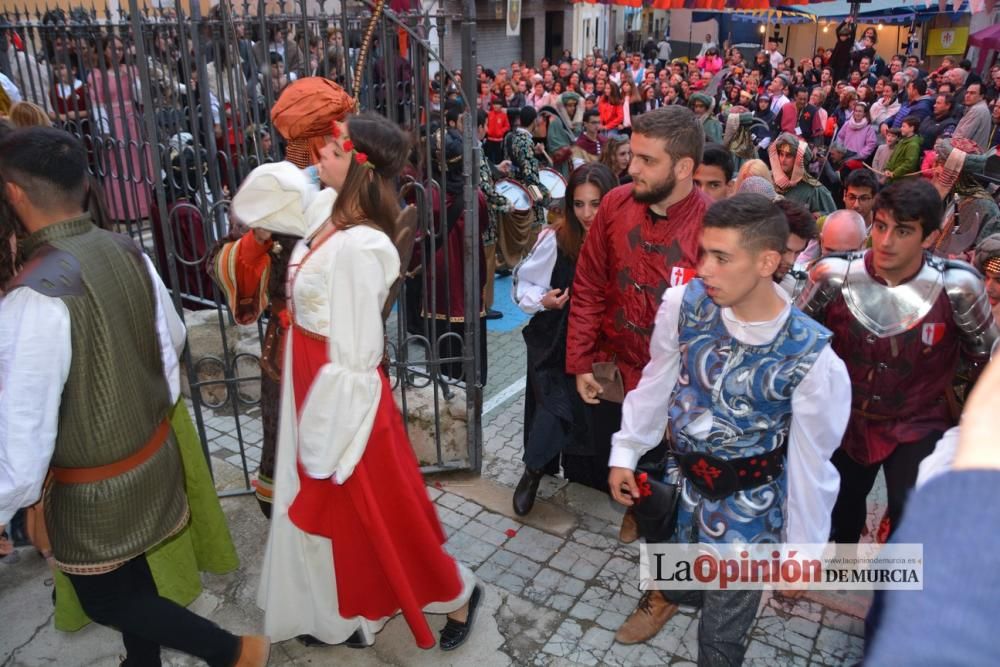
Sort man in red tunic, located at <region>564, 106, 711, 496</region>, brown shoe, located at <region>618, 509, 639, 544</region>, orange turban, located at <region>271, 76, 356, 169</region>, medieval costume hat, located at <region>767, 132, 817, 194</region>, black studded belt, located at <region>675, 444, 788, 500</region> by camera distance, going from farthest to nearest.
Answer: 1. medieval costume hat, located at <region>767, 132, 817, 194</region>
2. brown shoe, located at <region>618, 509, 639, 544</region>
3. man in red tunic, located at <region>564, 106, 711, 496</region>
4. orange turban, located at <region>271, 76, 356, 169</region>
5. black studded belt, located at <region>675, 444, 788, 500</region>

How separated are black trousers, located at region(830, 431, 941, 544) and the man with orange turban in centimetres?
240

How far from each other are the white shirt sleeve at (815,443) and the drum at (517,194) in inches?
218

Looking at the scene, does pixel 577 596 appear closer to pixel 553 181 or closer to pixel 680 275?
pixel 680 275

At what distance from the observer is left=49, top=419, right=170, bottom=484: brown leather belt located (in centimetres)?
231

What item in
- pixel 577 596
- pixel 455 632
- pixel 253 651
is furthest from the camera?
pixel 577 596

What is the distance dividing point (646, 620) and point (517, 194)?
5328 mm

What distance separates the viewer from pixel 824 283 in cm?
311

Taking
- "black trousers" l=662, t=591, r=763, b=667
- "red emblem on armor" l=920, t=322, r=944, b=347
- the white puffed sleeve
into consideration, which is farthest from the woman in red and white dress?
"red emblem on armor" l=920, t=322, r=944, b=347

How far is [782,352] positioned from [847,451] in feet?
3.52

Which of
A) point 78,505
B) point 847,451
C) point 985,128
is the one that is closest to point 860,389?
point 847,451

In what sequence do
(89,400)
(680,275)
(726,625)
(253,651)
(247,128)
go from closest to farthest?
(89,400) < (726,625) < (253,651) < (680,275) < (247,128)

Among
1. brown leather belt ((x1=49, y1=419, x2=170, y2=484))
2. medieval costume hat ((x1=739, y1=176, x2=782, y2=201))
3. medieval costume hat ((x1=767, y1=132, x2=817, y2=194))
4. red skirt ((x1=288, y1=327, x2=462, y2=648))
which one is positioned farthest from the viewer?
medieval costume hat ((x1=767, y1=132, x2=817, y2=194))

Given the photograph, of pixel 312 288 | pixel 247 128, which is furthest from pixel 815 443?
pixel 247 128

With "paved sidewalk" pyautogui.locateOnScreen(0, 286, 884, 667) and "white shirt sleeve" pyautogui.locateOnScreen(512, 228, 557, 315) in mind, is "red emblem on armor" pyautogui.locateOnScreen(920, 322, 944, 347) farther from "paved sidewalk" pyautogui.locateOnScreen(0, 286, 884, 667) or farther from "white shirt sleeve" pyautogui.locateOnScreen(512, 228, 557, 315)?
"white shirt sleeve" pyautogui.locateOnScreen(512, 228, 557, 315)
